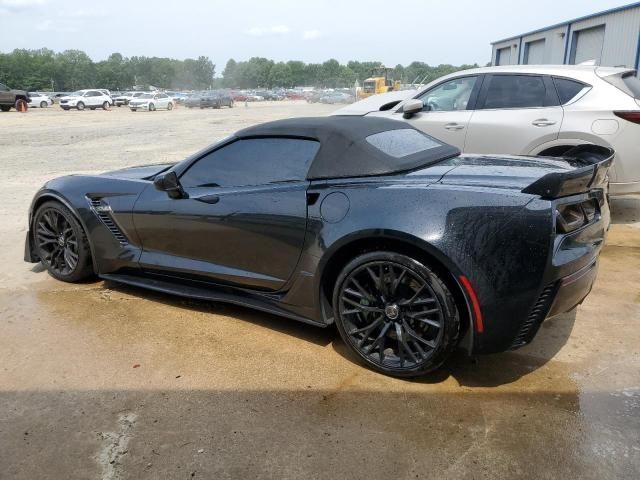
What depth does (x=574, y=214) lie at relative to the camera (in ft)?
9.21

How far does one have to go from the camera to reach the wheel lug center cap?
115 inches

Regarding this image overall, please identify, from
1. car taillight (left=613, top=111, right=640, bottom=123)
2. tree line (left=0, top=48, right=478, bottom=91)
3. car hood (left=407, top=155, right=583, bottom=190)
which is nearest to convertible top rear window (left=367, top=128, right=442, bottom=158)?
car hood (left=407, top=155, right=583, bottom=190)

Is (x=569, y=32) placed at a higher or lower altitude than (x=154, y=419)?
higher

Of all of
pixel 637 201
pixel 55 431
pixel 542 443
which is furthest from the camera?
pixel 637 201

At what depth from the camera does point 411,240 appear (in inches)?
109

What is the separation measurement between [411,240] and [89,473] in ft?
6.00

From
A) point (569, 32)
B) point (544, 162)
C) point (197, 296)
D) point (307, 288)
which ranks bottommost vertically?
point (197, 296)

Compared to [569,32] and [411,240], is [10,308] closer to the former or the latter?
[411,240]

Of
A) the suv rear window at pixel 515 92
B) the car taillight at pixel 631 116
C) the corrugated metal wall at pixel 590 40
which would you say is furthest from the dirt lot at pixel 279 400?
the corrugated metal wall at pixel 590 40

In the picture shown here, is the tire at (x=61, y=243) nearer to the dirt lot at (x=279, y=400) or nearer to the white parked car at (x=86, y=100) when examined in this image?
the dirt lot at (x=279, y=400)

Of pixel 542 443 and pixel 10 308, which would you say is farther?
pixel 10 308

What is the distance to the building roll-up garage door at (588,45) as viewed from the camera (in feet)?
54.2

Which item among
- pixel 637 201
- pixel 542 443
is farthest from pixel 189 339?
pixel 637 201

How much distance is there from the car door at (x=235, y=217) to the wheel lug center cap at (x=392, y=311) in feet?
2.15
